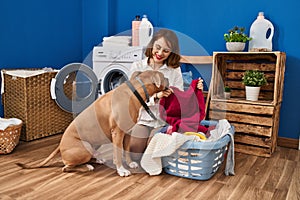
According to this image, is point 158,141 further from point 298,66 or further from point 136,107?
point 298,66

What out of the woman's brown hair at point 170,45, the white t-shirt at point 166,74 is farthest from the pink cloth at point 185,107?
the woman's brown hair at point 170,45

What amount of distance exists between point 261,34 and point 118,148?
5.32 feet

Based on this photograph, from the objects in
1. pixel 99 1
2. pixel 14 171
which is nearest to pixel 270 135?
pixel 14 171

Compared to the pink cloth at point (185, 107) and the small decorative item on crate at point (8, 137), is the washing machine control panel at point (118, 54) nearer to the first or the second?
the pink cloth at point (185, 107)

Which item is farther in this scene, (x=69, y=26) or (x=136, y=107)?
(x=69, y=26)

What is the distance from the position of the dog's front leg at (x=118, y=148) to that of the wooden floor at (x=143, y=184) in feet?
0.14

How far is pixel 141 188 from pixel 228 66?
5.16 feet

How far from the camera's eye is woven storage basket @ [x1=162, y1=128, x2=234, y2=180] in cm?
165

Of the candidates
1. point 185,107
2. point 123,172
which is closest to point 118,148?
point 123,172

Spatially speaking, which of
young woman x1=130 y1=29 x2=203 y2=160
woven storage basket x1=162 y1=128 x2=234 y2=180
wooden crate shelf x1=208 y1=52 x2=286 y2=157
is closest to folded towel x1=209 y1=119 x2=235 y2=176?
woven storage basket x1=162 y1=128 x2=234 y2=180

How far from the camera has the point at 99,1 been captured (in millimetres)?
3471

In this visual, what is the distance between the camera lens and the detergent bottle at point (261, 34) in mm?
2443

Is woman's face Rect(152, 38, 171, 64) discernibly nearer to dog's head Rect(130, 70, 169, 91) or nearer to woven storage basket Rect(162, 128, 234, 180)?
dog's head Rect(130, 70, 169, 91)

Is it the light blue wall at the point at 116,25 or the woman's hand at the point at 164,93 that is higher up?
the light blue wall at the point at 116,25
